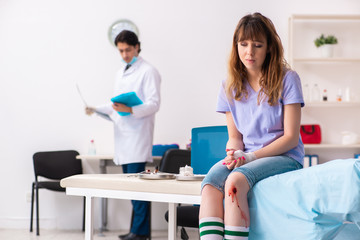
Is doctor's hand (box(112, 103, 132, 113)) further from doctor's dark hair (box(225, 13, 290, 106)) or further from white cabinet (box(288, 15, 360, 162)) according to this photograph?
white cabinet (box(288, 15, 360, 162))

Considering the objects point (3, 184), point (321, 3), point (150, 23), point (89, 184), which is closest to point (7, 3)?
point (150, 23)

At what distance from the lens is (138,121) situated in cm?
350

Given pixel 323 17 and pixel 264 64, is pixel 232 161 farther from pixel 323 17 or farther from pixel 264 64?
pixel 323 17

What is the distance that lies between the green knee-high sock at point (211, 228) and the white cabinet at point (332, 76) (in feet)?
10.5

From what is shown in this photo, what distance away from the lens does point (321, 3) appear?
4.43 metres

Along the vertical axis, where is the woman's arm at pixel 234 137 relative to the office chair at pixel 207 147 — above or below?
above

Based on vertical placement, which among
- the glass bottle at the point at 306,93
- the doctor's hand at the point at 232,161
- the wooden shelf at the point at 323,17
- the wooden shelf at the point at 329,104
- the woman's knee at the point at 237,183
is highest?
the wooden shelf at the point at 323,17

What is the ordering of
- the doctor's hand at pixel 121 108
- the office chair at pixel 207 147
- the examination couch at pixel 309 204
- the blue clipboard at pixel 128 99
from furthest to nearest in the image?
the doctor's hand at pixel 121 108 < the blue clipboard at pixel 128 99 < the office chair at pixel 207 147 < the examination couch at pixel 309 204

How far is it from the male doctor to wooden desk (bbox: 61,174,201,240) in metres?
1.67

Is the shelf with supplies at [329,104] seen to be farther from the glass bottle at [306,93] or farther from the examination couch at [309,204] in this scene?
the examination couch at [309,204]

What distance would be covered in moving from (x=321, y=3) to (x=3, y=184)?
3.42 m

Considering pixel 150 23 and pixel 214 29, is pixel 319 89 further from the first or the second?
pixel 150 23

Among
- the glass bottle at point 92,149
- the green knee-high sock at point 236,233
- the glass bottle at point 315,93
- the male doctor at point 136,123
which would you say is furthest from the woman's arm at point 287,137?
the glass bottle at point 92,149

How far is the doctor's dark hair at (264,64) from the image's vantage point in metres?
1.69
